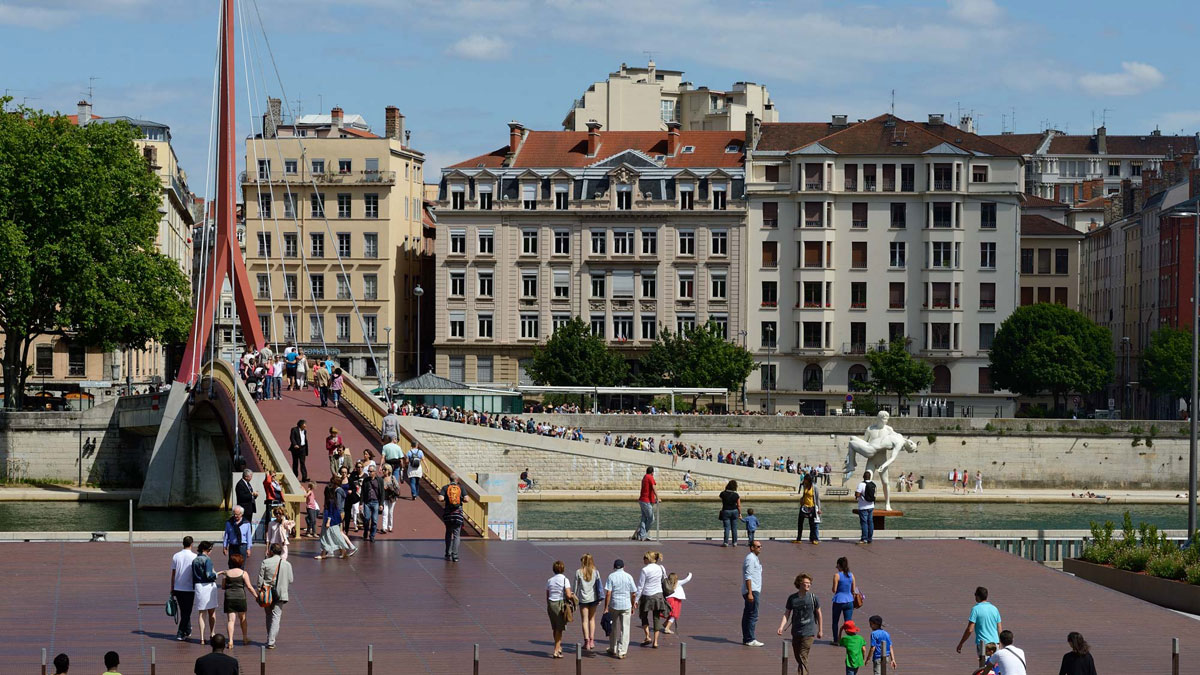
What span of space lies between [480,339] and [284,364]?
37.2 meters

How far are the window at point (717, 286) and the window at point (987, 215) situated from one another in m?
14.0

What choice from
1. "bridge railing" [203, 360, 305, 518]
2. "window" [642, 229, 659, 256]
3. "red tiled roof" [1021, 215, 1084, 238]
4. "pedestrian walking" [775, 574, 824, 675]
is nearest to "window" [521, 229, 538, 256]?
"window" [642, 229, 659, 256]

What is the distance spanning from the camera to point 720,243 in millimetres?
96375

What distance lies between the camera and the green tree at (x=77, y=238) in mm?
74875

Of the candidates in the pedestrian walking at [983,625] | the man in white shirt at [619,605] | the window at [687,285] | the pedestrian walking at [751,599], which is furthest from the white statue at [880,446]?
the window at [687,285]

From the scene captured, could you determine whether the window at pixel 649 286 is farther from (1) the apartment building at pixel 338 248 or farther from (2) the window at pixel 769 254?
(1) the apartment building at pixel 338 248

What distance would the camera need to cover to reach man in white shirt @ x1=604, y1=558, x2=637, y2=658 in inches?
946

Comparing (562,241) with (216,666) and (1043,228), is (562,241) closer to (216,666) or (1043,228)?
(1043,228)

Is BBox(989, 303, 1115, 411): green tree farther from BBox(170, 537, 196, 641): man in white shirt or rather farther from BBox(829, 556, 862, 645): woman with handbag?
BBox(170, 537, 196, 641): man in white shirt

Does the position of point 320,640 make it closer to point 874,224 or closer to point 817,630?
point 817,630

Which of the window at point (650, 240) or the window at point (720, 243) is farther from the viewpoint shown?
the window at point (650, 240)

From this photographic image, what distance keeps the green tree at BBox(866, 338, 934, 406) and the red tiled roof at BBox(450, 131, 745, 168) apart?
46.8ft

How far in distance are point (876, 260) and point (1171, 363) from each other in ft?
52.7

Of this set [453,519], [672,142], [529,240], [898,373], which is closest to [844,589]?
[453,519]
